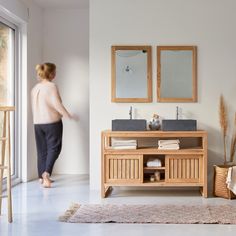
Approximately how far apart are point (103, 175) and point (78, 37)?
2.50 m

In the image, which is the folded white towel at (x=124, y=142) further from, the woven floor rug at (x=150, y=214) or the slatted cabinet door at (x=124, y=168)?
the woven floor rug at (x=150, y=214)

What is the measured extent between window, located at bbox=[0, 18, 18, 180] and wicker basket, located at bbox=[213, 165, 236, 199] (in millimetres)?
2472

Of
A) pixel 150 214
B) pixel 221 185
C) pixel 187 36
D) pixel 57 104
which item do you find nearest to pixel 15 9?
pixel 57 104

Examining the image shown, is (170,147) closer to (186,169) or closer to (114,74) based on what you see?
(186,169)

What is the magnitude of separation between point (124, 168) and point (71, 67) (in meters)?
2.28

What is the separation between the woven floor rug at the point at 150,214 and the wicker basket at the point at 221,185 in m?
0.42

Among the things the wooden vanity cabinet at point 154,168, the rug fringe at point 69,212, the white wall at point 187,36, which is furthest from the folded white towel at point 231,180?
the rug fringe at point 69,212

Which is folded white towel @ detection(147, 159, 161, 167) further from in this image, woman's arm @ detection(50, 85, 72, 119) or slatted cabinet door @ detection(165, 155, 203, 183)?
woman's arm @ detection(50, 85, 72, 119)

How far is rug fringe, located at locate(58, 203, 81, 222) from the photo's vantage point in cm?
384

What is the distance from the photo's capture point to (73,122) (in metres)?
Answer: 6.66

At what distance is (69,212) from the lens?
4051mm

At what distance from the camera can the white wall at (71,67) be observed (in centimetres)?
660

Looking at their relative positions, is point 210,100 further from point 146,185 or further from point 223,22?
point 146,185

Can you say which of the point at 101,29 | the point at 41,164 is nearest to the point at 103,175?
the point at 41,164
